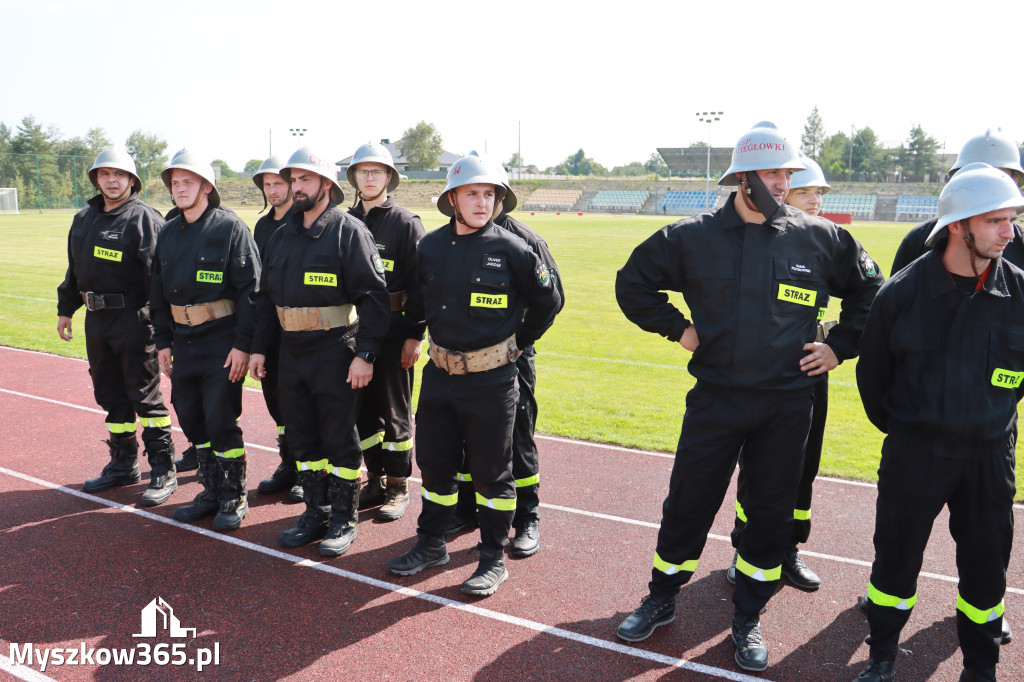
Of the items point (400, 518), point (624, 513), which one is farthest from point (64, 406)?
point (624, 513)

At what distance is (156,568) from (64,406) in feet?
14.7

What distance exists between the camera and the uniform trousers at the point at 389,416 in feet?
17.7

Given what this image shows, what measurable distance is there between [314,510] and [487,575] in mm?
1419

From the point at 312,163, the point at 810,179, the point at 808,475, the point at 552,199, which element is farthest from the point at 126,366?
the point at 552,199

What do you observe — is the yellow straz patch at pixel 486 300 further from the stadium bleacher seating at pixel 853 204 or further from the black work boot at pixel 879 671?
the stadium bleacher seating at pixel 853 204

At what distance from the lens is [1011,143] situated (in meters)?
4.37

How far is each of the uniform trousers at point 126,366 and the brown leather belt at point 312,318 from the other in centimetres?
158

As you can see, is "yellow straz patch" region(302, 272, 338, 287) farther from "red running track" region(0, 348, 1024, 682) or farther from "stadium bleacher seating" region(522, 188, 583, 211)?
"stadium bleacher seating" region(522, 188, 583, 211)

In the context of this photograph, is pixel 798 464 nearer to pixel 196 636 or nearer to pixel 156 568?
pixel 196 636

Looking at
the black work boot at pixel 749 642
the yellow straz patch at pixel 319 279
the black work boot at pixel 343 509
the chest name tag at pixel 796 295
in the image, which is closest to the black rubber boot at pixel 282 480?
the black work boot at pixel 343 509

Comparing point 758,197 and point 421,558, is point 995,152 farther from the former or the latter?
point 421,558

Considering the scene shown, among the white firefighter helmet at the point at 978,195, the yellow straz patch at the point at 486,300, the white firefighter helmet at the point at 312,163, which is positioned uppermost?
the white firefighter helmet at the point at 312,163

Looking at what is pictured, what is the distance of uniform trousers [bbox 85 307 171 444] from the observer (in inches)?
220

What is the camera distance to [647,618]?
383cm
